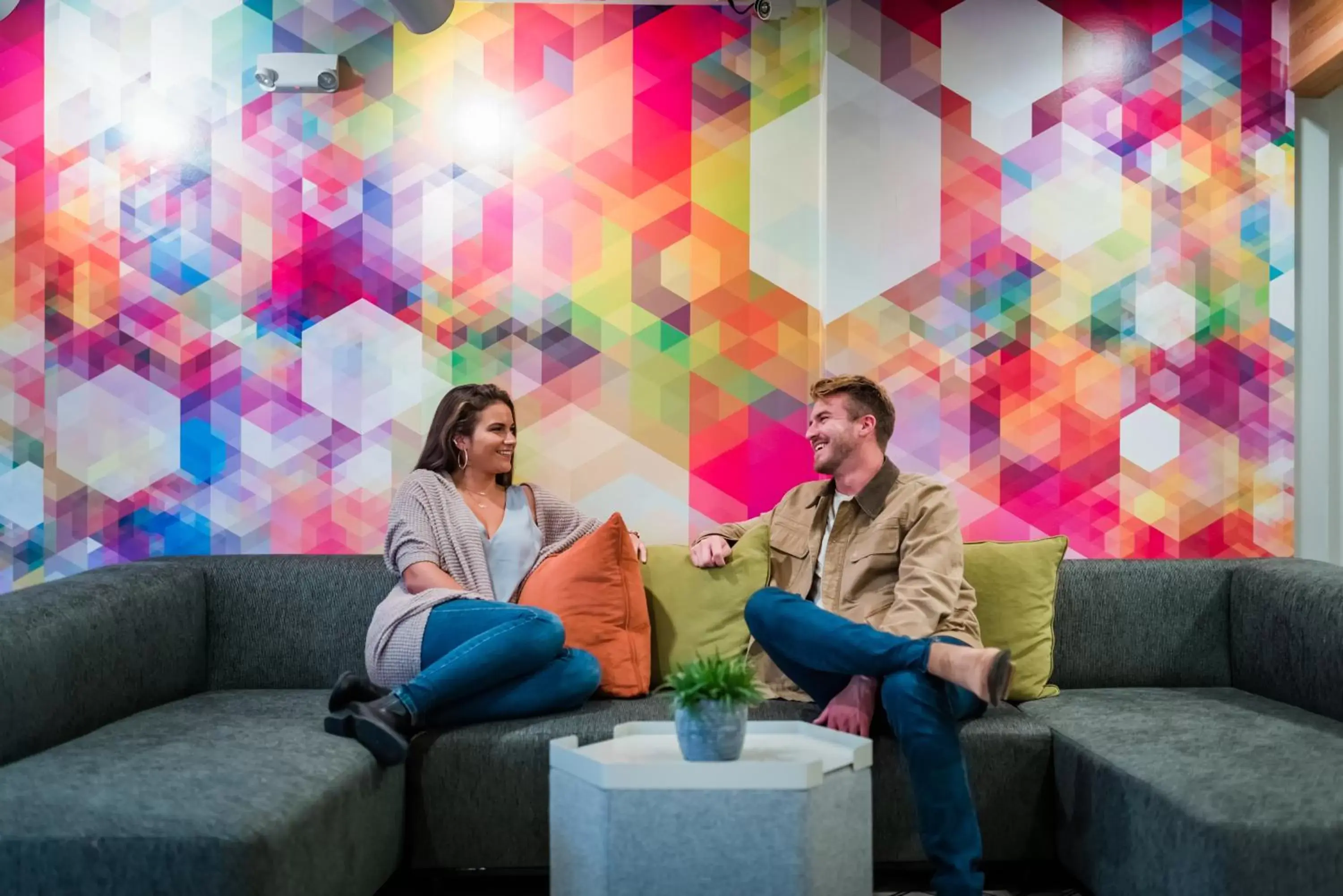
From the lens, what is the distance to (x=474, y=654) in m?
2.51

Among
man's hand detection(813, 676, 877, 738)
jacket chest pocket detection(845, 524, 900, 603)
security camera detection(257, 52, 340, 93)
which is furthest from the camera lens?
security camera detection(257, 52, 340, 93)

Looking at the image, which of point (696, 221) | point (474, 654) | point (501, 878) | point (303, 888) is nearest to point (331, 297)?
point (696, 221)

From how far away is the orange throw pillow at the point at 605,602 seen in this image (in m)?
2.84

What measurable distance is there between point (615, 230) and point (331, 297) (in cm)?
89

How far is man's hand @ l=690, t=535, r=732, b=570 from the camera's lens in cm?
298

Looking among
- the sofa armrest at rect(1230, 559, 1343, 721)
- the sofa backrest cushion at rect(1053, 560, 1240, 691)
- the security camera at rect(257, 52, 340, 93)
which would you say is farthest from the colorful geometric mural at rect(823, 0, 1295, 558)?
the security camera at rect(257, 52, 340, 93)

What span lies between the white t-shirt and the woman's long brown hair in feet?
3.18

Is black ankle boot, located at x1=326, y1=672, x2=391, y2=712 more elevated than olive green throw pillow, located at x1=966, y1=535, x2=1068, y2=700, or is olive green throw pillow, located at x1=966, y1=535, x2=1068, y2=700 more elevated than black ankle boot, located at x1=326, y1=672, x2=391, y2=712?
olive green throw pillow, located at x1=966, y1=535, x2=1068, y2=700

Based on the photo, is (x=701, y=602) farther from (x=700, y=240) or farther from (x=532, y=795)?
(x=700, y=240)

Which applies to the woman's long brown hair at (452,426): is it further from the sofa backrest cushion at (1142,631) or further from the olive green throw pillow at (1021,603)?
the sofa backrest cushion at (1142,631)

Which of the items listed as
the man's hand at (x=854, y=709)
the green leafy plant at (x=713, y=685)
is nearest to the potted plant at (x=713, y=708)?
the green leafy plant at (x=713, y=685)

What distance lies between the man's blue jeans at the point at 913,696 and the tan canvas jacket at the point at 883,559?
4.0 inches

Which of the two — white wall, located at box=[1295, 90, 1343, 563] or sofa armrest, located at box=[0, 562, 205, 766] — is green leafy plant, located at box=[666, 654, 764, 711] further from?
white wall, located at box=[1295, 90, 1343, 563]

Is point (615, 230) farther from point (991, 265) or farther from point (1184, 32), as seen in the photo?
point (1184, 32)
